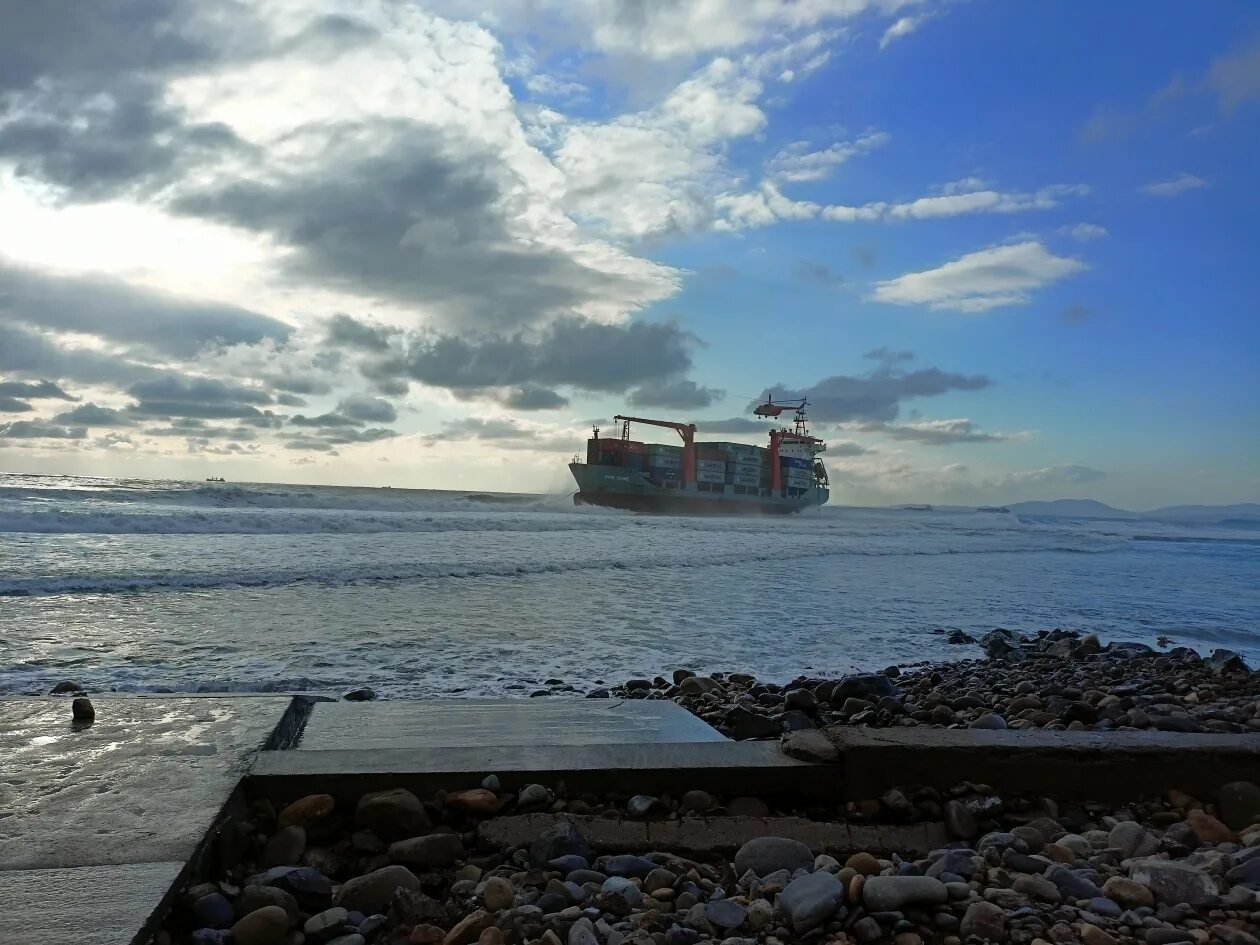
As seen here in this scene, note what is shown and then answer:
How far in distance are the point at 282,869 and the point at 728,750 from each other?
4.88ft

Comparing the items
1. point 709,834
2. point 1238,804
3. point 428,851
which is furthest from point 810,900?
point 1238,804

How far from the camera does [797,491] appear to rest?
193ft

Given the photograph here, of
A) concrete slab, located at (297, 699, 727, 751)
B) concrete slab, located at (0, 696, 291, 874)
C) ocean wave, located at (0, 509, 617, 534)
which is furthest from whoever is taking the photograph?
ocean wave, located at (0, 509, 617, 534)

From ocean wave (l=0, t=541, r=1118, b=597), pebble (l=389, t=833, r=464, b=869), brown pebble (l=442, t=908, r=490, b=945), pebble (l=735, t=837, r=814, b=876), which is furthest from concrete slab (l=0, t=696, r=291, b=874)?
ocean wave (l=0, t=541, r=1118, b=597)

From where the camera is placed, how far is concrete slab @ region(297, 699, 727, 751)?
3.20 metres

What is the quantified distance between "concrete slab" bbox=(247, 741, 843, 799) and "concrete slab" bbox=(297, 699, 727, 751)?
227mm

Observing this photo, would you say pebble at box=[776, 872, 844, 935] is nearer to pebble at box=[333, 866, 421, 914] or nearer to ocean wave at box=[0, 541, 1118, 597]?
pebble at box=[333, 866, 421, 914]

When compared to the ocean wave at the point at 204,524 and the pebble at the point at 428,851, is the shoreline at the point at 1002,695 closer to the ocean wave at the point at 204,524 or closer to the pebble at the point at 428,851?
the pebble at the point at 428,851

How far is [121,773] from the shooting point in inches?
96.5

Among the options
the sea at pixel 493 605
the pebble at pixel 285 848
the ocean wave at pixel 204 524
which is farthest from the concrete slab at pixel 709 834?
the ocean wave at pixel 204 524

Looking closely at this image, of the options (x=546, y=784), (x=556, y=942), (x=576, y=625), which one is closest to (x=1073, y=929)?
(x=556, y=942)

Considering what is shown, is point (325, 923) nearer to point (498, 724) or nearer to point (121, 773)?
point (121, 773)

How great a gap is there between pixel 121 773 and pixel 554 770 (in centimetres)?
129

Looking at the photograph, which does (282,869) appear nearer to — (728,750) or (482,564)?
(728,750)
